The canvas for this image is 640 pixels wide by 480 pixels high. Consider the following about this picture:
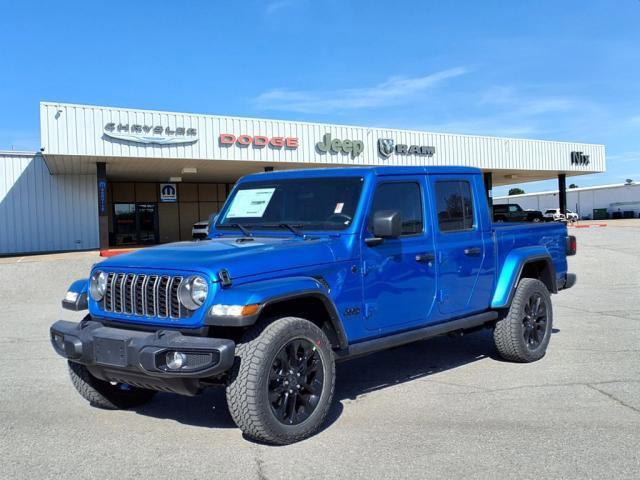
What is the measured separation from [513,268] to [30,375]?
5.04 m

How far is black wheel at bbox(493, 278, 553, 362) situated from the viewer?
20.9 feet

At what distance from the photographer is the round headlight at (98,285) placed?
4.59m

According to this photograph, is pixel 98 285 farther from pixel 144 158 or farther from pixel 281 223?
pixel 144 158

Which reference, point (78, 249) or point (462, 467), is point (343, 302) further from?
point (78, 249)

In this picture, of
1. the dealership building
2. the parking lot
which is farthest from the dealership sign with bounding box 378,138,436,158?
the parking lot

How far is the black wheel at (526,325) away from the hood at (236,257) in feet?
8.40

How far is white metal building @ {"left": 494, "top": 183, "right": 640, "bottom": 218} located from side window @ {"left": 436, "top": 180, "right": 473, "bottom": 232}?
6472cm

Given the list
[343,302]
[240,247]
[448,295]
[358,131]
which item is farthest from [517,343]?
[358,131]

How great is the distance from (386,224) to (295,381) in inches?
53.2

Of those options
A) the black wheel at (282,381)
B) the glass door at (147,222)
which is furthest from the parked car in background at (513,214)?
the black wheel at (282,381)

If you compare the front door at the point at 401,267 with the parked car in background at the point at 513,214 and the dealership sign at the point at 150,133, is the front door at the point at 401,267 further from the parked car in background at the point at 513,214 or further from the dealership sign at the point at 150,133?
the parked car in background at the point at 513,214

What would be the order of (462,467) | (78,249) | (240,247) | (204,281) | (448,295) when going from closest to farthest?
(462,467) < (204,281) < (240,247) < (448,295) < (78,249)

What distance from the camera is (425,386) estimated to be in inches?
226

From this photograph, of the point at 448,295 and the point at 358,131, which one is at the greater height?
the point at 358,131
